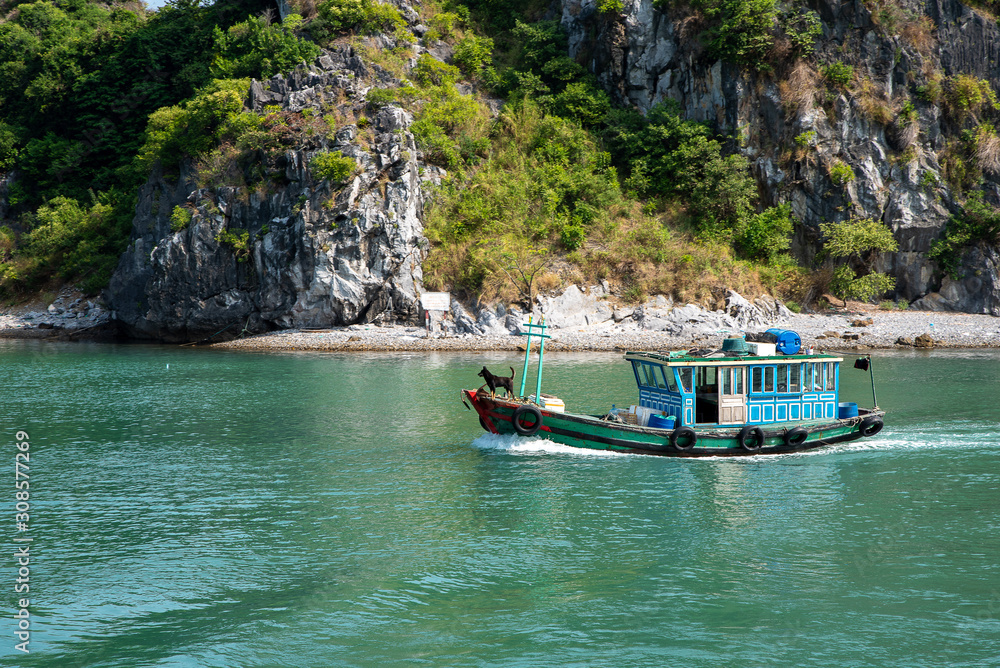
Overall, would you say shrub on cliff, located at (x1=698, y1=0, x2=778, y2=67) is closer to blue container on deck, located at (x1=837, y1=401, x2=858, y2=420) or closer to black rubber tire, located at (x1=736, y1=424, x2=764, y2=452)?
blue container on deck, located at (x1=837, y1=401, x2=858, y2=420)

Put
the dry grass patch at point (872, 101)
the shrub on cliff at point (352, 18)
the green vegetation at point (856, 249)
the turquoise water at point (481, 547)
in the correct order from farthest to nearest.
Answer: the shrub on cliff at point (352, 18) → the dry grass patch at point (872, 101) → the green vegetation at point (856, 249) → the turquoise water at point (481, 547)

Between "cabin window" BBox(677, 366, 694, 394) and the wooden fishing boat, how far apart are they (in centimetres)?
3

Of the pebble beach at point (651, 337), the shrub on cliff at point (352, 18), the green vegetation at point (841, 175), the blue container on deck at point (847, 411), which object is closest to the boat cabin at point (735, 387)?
the blue container on deck at point (847, 411)

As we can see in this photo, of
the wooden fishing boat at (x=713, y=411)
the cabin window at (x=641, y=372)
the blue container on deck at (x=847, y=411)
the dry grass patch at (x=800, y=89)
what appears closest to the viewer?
the wooden fishing boat at (x=713, y=411)

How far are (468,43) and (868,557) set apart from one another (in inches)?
2154

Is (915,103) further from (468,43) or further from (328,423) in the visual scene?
(328,423)

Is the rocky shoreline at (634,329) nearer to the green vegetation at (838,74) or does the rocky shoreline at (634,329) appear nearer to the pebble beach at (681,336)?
the pebble beach at (681,336)

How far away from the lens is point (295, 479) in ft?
63.6

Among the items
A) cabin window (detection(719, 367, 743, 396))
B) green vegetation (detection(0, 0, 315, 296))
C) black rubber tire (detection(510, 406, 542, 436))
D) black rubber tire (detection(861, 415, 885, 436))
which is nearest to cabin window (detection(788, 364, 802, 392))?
cabin window (detection(719, 367, 743, 396))

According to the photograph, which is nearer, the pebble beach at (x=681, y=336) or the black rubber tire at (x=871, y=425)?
the black rubber tire at (x=871, y=425)

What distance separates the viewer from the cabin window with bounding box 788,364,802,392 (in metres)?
22.6

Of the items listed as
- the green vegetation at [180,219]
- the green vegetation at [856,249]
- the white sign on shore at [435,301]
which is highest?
the green vegetation at [180,219]

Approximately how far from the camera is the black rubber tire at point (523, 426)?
21.3 metres

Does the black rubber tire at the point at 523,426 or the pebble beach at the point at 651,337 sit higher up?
the pebble beach at the point at 651,337
